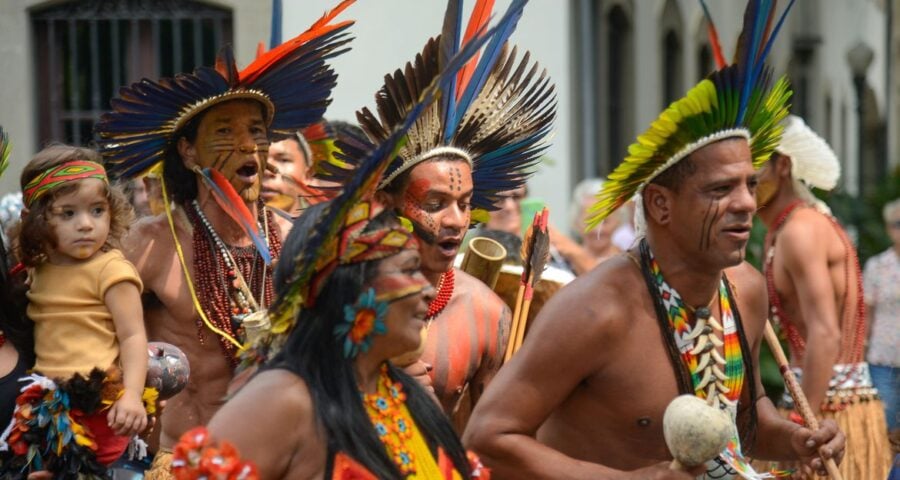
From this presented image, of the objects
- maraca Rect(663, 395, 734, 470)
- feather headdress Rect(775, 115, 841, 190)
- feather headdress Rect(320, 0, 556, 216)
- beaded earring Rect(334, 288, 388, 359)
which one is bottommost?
maraca Rect(663, 395, 734, 470)

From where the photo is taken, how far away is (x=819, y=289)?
25.7 ft

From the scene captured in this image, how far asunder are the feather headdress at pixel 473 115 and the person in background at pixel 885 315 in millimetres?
3795

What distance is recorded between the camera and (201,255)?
20.4ft

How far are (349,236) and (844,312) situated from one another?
4.50 meters

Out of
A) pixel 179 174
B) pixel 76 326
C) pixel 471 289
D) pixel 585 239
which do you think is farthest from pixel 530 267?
pixel 585 239

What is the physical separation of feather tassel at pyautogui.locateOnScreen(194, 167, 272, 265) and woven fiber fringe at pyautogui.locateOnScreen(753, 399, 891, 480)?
301 centimetres

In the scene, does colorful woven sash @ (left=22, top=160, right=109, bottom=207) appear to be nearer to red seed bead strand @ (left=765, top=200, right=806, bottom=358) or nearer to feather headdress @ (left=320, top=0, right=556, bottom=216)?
feather headdress @ (left=320, top=0, right=556, bottom=216)

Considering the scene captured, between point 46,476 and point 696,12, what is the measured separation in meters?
17.1

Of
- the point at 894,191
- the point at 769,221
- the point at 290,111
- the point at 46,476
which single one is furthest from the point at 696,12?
the point at 46,476

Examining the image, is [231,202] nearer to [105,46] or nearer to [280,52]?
[280,52]

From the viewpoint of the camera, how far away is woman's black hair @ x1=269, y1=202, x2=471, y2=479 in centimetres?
391

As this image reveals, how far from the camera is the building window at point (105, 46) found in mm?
13766

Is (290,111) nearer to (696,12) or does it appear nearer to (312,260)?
(312,260)

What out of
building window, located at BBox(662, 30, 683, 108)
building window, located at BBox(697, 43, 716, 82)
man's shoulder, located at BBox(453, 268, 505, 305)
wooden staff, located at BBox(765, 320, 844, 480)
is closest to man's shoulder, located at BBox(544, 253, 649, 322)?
wooden staff, located at BBox(765, 320, 844, 480)
